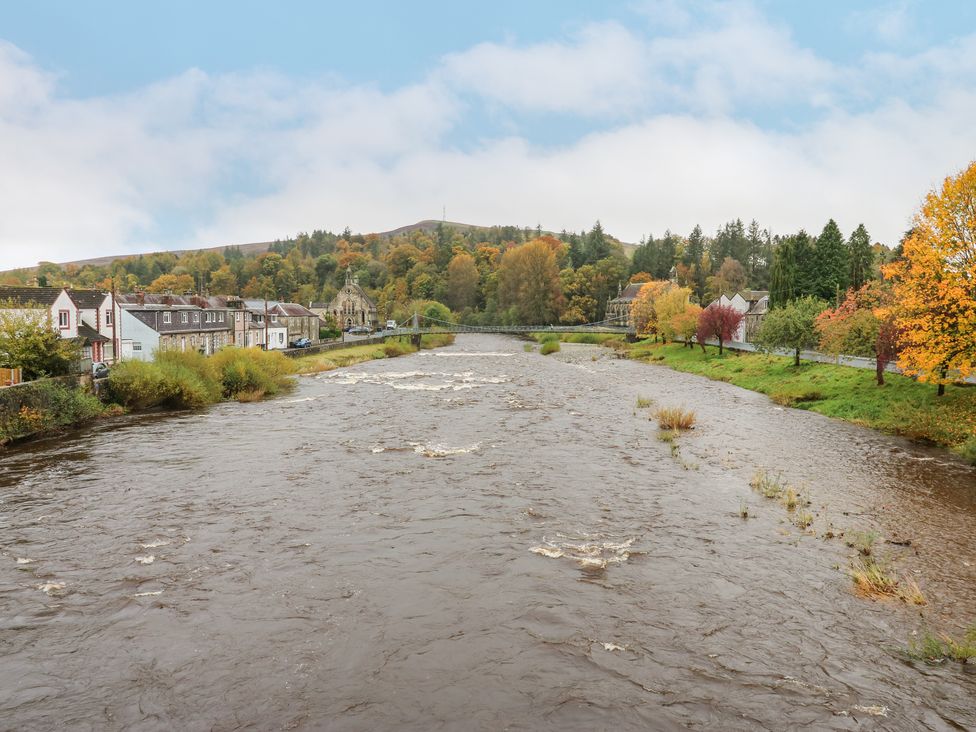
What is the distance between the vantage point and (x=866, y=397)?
36.9m

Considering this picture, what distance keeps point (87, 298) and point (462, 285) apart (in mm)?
126851

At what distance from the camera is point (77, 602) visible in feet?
43.0

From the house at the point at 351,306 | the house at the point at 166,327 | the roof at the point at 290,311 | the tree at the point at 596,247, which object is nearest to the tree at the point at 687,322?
the house at the point at 166,327

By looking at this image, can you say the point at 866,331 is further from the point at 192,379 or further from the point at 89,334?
the point at 89,334

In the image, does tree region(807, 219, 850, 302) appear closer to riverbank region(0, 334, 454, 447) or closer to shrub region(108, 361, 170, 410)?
riverbank region(0, 334, 454, 447)

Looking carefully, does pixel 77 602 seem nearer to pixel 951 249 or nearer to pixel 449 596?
pixel 449 596

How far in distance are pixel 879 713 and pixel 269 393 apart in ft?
138

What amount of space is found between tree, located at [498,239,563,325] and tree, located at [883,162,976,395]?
116988 mm

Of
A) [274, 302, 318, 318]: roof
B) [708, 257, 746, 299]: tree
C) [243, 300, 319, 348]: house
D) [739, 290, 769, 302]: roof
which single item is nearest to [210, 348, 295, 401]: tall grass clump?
[243, 300, 319, 348]: house

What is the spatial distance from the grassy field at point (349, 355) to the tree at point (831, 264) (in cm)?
5868

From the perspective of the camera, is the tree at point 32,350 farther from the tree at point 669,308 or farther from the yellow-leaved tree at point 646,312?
the yellow-leaved tree at point 646,312

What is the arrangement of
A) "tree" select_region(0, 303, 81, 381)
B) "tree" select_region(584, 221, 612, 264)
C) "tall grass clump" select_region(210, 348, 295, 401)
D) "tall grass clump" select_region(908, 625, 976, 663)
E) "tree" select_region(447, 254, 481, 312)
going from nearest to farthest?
"tall grass clump" select_region(908, 625, 976, 663) → "tree" select_region(0, 303, 81, 381) → "tall grass clump" select_region(210, 348, 295, 401) → "tree" select_region(584, 221, 612, 264) → "tree" select_region(447, 254, 481, 312)

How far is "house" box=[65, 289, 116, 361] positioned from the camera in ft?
165

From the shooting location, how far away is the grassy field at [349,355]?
207 ft
